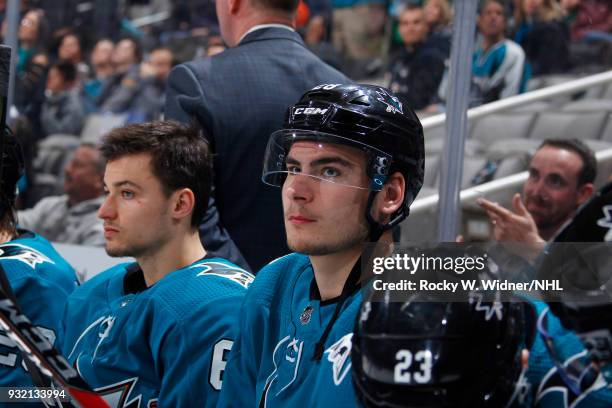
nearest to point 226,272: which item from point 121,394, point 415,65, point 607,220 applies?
point 121,394

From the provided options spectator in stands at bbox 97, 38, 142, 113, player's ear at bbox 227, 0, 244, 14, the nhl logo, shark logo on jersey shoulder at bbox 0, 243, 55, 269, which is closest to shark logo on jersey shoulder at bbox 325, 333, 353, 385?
the nhl logo

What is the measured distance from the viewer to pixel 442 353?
1.08 metres

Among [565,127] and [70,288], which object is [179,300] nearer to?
[70,288]

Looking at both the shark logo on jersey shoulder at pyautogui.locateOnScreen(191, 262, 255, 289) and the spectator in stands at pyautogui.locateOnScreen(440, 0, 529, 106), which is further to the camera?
the spectator in stands at pyautogui.locateOnScreen(440, 0, 529, 106)

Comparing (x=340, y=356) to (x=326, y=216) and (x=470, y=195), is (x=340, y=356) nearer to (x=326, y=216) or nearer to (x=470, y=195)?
(x=326, y=216)

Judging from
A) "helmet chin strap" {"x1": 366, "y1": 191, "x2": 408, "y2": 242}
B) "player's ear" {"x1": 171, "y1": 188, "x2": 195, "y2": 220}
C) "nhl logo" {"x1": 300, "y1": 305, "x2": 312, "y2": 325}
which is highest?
"helmet chin strap" {"x1": 366, "y1": 191, "x2": 408, "y2": 242}

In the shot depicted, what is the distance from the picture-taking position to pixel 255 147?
215cm

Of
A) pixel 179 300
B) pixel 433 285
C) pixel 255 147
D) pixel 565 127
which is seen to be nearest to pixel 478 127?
pixel 565 127

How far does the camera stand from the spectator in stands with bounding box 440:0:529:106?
250 cm

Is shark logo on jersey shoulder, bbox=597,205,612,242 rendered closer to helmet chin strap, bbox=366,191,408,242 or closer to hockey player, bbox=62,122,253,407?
helmet chin strap, bbox=366,191,408,242

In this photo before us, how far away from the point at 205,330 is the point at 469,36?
0.85 meters

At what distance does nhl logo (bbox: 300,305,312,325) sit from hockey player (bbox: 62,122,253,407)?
0.93ft

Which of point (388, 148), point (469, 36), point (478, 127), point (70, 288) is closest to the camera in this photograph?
point (388, 148)

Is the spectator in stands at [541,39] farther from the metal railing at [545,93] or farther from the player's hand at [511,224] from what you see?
the player's hand at [511,224]
